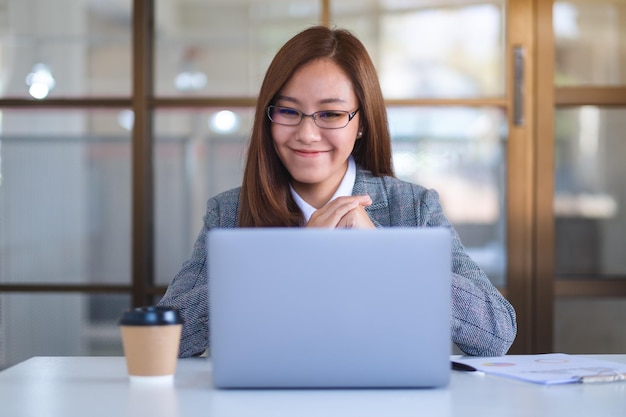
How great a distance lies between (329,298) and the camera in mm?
1223

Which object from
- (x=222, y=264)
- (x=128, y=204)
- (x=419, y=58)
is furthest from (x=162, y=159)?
(x=222, y=264)

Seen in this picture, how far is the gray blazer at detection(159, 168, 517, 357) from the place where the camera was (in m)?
1.83

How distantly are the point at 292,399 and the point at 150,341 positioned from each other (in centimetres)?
25

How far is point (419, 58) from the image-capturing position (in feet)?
11.4

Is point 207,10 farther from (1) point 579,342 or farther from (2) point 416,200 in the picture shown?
(1) point 579,342

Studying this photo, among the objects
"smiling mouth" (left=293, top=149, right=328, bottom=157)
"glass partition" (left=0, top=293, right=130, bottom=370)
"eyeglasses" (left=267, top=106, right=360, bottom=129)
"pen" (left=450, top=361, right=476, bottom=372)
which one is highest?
"eyeglasses" (left=267, top=106, right=360, bottom=129)

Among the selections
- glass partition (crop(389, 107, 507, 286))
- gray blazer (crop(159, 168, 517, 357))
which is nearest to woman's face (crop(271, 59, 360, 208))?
gray blazer (crop(159, 168, 517, 357))

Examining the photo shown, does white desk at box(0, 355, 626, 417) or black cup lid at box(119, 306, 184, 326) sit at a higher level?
black cup lid at box(119, 306, 184, 326)

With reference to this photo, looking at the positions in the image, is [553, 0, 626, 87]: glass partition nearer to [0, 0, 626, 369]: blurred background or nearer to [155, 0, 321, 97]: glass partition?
[0, 0, 626, 369]: blurred background

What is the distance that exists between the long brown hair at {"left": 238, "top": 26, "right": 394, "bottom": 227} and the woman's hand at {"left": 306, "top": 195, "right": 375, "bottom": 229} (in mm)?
338

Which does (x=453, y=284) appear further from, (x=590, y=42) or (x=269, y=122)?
(x=590, y=42)

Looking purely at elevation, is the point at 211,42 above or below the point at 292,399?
above

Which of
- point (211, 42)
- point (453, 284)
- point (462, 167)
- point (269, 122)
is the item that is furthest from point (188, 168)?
point (453, 284)

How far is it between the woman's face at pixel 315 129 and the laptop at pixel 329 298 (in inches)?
35.8
